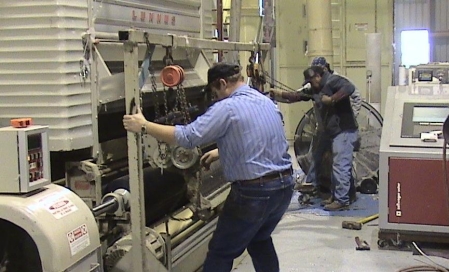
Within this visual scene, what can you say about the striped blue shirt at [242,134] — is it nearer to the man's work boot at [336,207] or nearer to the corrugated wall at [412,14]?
the man's work boot at [336,207]

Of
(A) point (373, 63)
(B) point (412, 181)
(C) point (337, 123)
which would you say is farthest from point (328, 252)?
(A) point (373, 63)

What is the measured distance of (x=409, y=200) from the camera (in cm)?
465

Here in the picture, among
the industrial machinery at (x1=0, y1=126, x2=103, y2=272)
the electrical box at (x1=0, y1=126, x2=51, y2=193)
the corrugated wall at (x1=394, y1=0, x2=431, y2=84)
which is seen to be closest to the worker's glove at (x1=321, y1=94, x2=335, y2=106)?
the industrial machinery at (x1=0, y1=126, x2=103, y2=272)

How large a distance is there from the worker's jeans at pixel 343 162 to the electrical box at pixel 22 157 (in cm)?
417

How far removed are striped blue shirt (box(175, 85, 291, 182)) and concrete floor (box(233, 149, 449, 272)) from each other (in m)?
1.39

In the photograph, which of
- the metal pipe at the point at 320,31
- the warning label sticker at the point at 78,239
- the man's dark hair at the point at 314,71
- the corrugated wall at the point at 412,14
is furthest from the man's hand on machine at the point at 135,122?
the corrugated wall at the point at 412,14

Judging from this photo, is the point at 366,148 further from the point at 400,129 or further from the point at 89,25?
the point at 89,25

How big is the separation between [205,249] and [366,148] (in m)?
3.11

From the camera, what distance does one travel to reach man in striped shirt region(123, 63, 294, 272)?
10.0 ft

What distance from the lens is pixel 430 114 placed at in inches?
196

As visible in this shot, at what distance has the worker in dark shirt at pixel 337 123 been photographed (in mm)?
6039

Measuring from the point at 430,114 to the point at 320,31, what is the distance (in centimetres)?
274

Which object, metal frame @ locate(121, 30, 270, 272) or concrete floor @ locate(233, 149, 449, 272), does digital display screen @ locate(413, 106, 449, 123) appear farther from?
metal frame @ locate(121, 30, 270, 272)

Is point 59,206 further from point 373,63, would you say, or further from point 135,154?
point 373,63
